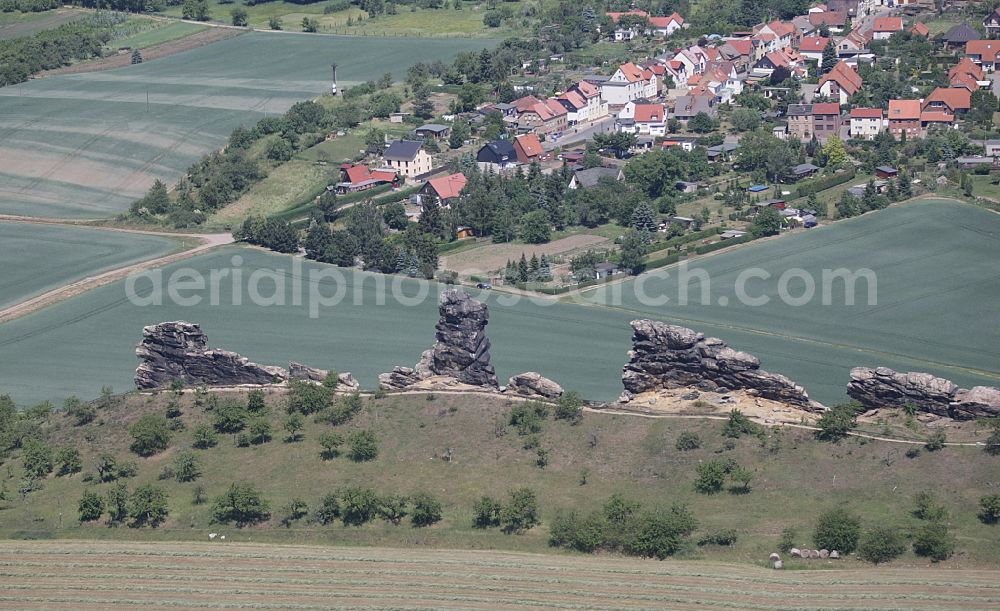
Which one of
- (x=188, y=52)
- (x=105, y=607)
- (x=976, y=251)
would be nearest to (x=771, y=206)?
(x=976, y=251)

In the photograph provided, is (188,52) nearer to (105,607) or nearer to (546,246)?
(546,246)

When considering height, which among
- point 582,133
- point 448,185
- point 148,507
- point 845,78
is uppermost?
point 845,78

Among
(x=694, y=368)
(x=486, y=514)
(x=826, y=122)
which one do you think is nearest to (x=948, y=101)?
(x=826, y=122)

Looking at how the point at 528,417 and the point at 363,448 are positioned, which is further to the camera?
the point at 528,417

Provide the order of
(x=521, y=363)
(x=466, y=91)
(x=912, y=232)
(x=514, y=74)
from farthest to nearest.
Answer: (x=514, y=74) < (x=466, y=91) < (x=912, y=232) < (x=521, y=363)

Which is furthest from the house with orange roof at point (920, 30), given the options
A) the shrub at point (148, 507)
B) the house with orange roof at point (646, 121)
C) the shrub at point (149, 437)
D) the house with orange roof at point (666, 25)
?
the shrub at point (148, 507)

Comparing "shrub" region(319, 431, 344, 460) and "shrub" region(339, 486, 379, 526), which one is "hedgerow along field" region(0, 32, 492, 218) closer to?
"shrub" region(319, 431, 344, 460)

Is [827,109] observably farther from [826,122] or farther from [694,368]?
[694,368]

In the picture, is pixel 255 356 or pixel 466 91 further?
pixel 466 91
